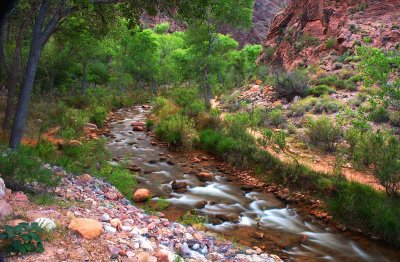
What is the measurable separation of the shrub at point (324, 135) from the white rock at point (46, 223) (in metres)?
10.8

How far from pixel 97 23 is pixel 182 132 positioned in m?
5.18

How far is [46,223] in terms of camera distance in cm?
441

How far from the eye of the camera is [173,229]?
617cm

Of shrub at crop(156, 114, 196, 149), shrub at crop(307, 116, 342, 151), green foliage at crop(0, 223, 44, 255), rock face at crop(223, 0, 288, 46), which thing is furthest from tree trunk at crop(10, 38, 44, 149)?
rock face at crop(223, 0, 288, 46)

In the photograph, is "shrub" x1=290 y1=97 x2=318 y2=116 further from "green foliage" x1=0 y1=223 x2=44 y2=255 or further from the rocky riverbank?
"green foliage" x1=0 y1=223 x2=44 y2=255

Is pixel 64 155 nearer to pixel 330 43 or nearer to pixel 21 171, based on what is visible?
pixel 21 171

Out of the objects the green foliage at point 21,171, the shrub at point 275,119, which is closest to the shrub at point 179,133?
the shrub at point 275,119

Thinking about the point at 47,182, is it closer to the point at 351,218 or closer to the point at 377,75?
the point at 351,218

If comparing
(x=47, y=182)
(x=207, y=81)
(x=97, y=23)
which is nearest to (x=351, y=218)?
(x=47, y=182)

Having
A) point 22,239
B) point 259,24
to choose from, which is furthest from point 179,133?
point 259,24

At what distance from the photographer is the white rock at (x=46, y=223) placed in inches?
171

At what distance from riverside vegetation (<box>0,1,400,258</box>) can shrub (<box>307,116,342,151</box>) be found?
4 centimetres

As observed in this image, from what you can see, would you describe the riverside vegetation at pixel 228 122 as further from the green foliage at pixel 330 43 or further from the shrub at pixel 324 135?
the green foliage at pixel 330 43

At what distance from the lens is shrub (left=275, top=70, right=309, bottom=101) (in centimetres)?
Result: 2235
